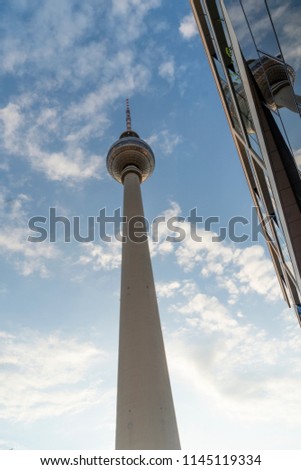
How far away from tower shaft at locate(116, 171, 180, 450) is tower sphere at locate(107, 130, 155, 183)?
549 inches

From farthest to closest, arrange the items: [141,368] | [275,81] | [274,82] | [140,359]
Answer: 1. [140,359]
2. [141,368]
3. [274,82]
4. [275,81]

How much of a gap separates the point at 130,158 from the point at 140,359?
2513 centimetres

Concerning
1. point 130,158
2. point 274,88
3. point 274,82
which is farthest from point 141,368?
point 130,158

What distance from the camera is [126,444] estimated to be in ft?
75.7

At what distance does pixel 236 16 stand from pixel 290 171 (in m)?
5.26

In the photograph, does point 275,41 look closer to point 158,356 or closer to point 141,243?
Result: point 158,356

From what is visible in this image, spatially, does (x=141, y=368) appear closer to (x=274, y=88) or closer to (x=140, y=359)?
(x=140, y=359)

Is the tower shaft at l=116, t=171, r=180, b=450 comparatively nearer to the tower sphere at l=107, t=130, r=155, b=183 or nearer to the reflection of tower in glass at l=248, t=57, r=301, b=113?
Result: the tower sphere at l=107, t=130, r=155, b=183

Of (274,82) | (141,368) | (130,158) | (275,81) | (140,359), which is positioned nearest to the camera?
(275,81)

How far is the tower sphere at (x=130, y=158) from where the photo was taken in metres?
44.5

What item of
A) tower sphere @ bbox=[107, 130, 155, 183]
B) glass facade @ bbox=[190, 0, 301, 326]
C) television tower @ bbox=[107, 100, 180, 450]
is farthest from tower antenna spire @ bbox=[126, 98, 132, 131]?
glass facade @ bbox=[190, 0, 301, 326]

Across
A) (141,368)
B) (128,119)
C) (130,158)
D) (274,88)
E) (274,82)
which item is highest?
(128,119)

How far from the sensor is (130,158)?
44.7 meters

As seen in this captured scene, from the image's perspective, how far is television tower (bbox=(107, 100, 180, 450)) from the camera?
2336 cm
